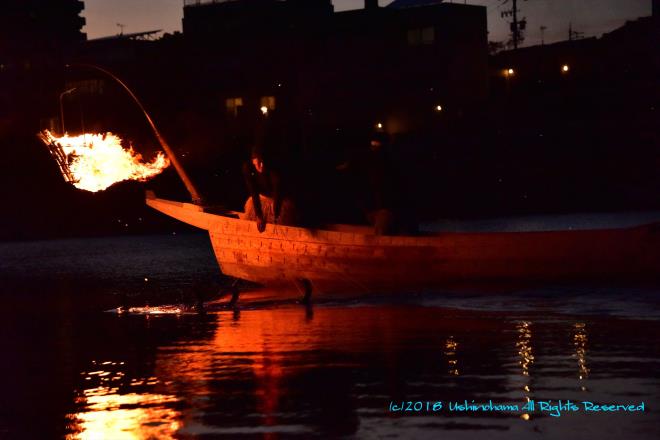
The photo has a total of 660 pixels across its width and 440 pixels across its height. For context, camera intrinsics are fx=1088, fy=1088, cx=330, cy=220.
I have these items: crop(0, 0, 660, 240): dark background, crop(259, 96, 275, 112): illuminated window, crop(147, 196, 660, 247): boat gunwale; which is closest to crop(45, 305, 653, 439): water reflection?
crop(147, 196, 660, 247): boat gunwale

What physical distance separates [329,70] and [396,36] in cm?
491

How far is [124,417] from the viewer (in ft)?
31.8

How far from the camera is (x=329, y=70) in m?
62.8

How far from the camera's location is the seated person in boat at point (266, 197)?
A: 2094 cm

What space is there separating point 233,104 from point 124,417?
55487 millimetres

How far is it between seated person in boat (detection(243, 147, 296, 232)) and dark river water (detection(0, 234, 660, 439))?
1.58 meters

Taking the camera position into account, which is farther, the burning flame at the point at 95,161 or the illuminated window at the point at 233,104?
the illuminated window at the point at 233,104

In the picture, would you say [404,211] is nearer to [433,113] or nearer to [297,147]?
[297,147]

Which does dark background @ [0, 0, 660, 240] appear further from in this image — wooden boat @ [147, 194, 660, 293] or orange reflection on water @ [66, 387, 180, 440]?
orange reflection on water @ [66, 387, 180, 440]

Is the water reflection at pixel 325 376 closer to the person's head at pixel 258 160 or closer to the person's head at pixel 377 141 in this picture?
the person's head at pixel 377 141

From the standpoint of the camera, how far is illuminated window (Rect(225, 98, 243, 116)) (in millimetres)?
63938

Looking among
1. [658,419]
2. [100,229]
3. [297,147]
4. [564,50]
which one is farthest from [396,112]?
[658,419]

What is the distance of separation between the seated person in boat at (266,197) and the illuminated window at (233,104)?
4231 cm

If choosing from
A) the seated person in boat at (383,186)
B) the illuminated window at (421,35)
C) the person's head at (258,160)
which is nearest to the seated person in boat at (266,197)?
the person's head at (258,160)
